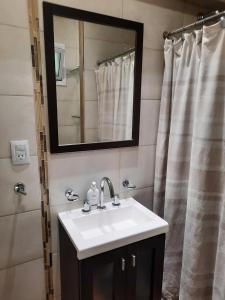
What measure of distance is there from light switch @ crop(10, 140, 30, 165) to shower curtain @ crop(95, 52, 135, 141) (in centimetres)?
45

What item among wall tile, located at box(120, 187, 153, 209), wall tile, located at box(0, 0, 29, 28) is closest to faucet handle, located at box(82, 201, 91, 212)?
wall tile, located at box(120, 187, 153, 209)

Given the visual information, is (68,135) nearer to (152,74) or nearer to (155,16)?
(152,74)

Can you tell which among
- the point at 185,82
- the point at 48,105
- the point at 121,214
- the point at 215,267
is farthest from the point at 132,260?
the point at 185,82

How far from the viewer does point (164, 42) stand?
1.49 m

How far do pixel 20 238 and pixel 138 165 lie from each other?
2.88 feet

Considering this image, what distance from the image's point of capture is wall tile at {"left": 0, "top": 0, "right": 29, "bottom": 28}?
104 centimetres

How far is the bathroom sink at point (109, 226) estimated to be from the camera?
1.08 m

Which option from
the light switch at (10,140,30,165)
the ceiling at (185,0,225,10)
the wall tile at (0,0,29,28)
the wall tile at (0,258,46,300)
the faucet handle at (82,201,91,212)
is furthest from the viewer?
the ceiling at (185,0,225,10)

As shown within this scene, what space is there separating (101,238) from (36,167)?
52 centimetres

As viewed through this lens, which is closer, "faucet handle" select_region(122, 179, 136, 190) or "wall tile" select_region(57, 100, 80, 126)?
"wall tile" select_region(57, 100, 80, 126)

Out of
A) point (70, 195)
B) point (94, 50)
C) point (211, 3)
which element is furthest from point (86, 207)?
point (211, 3)

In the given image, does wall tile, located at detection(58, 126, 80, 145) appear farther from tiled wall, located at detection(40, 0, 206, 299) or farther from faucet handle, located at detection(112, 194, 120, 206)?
faucet handle, located at detection(112, 194, 120, 206)

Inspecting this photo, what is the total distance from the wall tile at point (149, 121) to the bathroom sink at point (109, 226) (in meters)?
0.45

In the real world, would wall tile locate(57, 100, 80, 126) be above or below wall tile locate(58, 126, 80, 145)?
above
